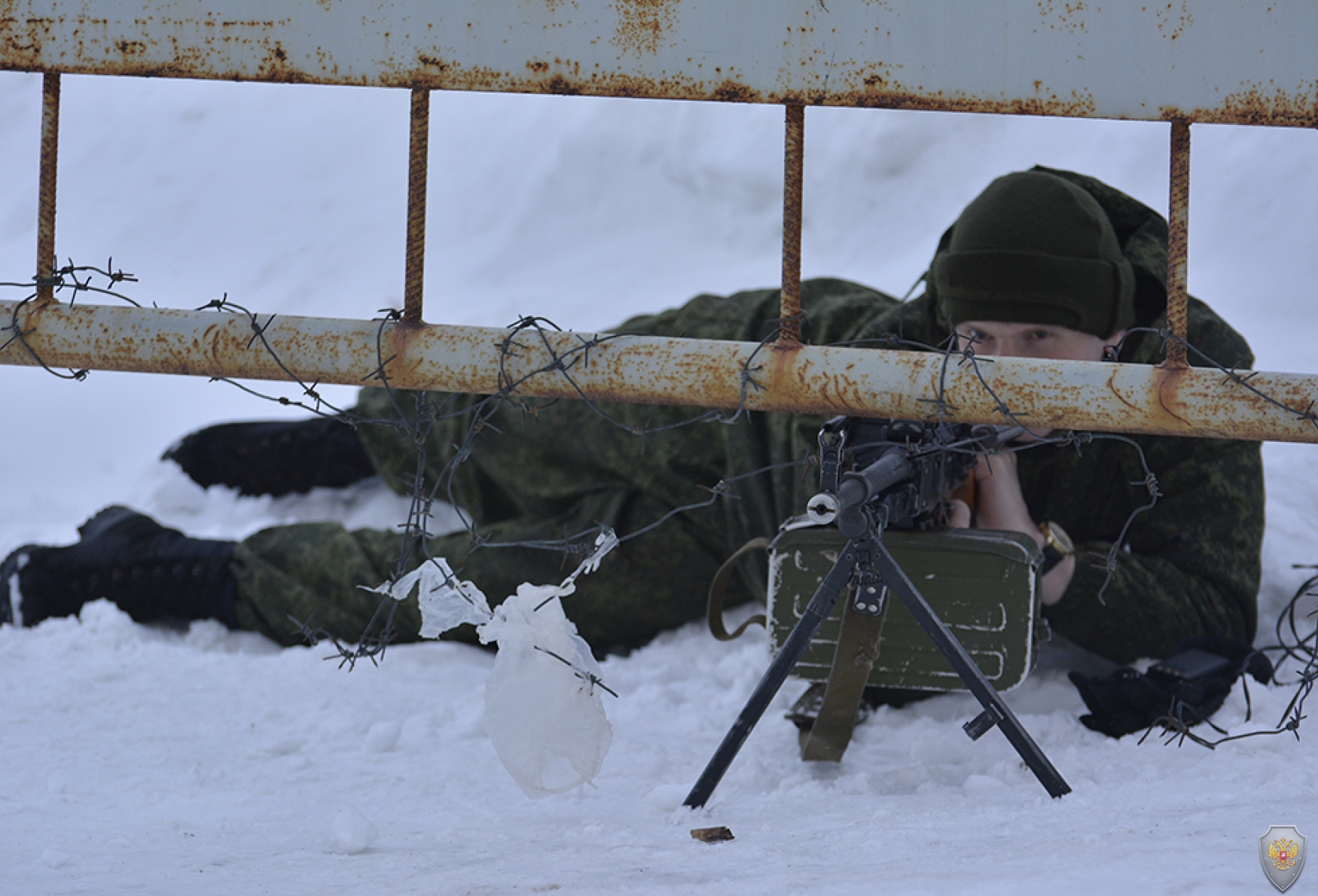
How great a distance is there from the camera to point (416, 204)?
3.65 feet

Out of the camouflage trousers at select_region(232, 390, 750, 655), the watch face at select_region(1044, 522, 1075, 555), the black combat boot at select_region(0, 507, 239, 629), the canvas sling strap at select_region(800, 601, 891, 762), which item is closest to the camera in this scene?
the canvas sling strap at select_region(800, 601, 891, 762)

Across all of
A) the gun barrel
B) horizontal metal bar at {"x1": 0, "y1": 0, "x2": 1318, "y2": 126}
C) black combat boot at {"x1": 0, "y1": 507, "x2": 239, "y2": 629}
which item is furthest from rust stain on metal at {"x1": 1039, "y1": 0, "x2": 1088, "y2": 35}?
black combat boot at {"x1": 0, "y1": 507, "x2": 239, "y2": 629}

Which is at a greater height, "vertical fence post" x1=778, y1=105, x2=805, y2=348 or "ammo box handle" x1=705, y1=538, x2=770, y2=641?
"vertical fence post" x1=778, y1=105, x2=805, y2=348

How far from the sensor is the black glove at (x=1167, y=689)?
153cm

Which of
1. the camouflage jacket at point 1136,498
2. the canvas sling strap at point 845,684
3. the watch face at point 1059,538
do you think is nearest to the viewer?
the canvas sling strap at point 845,684

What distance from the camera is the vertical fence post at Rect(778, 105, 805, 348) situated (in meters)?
1.09

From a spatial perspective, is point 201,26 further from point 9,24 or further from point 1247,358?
point 1247,358

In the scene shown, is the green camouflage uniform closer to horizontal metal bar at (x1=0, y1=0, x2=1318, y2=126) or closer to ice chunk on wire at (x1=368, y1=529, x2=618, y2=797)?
ice chunk on wire at (x1=368, y1=529, x2=618, y2=797)

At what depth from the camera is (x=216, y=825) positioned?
1.32m

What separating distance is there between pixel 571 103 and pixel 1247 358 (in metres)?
4.03

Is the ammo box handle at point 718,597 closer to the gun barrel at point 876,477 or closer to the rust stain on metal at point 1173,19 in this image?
the gun barrel at point 876,477

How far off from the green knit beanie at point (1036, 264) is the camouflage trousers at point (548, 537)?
67 centimetres

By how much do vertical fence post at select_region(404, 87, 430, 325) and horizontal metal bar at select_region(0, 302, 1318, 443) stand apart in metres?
0.03

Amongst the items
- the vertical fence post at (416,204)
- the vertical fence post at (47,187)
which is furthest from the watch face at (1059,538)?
the vertical fence post at (47,187)
